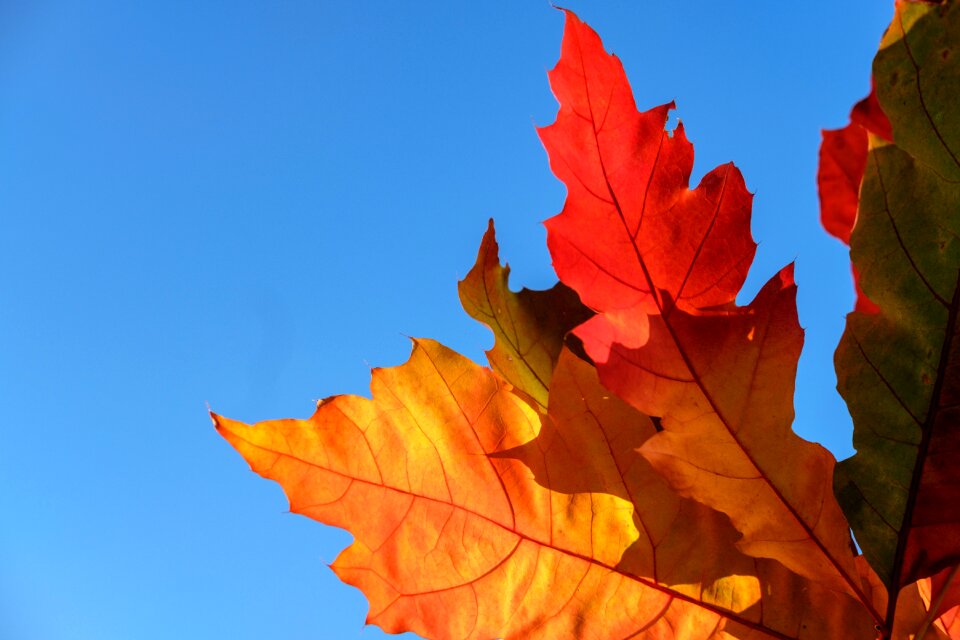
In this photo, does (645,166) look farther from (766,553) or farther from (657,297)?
(766,553)

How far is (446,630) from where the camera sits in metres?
0.38

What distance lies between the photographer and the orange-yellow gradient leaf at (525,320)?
438 millimetres

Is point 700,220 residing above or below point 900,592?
above

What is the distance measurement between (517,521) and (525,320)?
0.40ft

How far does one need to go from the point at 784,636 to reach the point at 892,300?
0.17 m

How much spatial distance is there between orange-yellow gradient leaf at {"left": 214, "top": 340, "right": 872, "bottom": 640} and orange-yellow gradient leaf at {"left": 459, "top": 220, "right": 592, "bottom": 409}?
0.20ft

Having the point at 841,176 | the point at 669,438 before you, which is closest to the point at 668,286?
the point at 669,438

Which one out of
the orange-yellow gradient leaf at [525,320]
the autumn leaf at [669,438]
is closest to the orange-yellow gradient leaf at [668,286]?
the autumn leaf at [669,438]

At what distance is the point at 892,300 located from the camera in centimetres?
32

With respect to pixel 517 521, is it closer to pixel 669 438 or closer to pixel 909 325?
pixel 669 438

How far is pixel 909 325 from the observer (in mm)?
320

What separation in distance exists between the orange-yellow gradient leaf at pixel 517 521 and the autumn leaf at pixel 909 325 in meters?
0.05

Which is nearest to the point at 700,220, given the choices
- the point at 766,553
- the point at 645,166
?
the point at 645,166

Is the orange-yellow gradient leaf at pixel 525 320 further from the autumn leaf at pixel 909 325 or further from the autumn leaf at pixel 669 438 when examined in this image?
the autumn leaf at pixel 909 325
